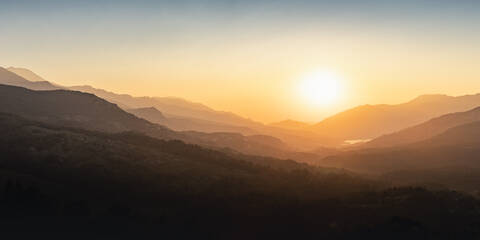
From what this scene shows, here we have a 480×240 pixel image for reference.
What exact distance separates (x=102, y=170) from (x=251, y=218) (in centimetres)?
7477

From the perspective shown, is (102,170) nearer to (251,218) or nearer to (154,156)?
(154,156)

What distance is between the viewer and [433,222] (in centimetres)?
10238

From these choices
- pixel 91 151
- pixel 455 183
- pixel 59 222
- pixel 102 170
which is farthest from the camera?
pixel 455 183

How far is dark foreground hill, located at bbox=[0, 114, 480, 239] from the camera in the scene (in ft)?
307

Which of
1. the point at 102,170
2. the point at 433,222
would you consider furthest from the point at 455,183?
the point at 102,170

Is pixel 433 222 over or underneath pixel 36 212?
over

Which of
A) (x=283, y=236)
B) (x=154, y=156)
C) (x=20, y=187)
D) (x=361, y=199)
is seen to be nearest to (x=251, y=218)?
(x=283, y=236)

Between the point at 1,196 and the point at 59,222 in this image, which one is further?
the point at 1,196

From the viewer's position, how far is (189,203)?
118m

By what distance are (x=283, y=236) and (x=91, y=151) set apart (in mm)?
114214

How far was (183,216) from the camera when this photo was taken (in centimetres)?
10388

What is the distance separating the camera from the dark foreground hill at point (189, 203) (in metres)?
93.5

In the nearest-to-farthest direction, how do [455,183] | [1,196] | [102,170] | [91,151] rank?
[1,196], [102,170], [91,151], [455,183]

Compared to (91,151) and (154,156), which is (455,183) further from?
(91,151)
